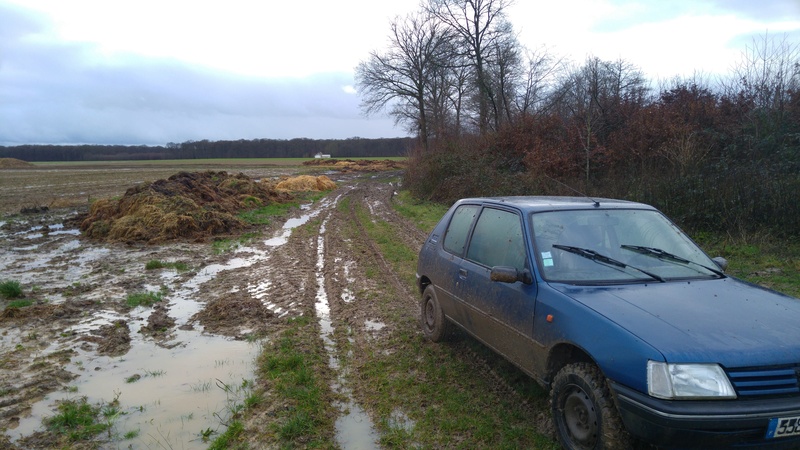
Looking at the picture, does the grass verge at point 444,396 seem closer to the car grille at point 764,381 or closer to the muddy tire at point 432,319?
the muddy tire at point 432,319

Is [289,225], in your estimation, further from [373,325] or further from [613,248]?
[613,248]

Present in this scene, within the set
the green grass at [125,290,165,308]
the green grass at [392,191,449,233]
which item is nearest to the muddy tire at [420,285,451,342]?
the green grass at [125,290,165,308]

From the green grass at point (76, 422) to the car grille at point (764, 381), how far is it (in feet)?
15.3

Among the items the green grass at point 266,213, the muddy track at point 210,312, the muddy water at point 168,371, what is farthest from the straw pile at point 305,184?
the muddy water at point 168,371

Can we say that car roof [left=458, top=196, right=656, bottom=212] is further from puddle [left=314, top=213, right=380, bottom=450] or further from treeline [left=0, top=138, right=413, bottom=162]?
treeline [left=0, top=138, right=413, bottom=162]

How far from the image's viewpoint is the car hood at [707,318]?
293 centimetres

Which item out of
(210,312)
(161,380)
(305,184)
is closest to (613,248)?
(161,380)

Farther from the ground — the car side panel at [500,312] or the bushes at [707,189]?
the bushes at [707,189]

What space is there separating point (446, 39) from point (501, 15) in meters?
3.92

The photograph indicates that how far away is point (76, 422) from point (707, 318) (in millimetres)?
5001

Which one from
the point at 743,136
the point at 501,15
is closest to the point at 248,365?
the point at 743,136

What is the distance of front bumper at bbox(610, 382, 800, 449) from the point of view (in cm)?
278

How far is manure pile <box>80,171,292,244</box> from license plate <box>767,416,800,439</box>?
13.2 meters

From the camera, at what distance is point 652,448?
3352 millimetres
